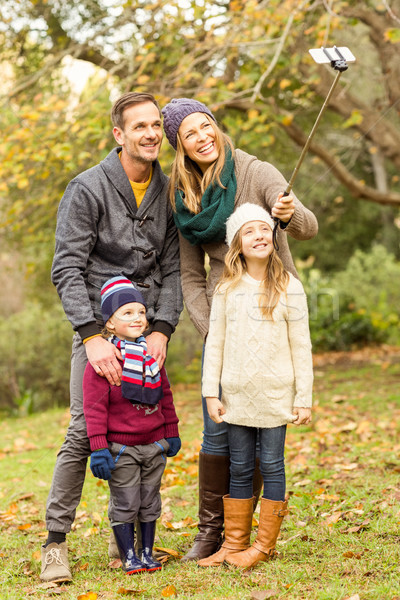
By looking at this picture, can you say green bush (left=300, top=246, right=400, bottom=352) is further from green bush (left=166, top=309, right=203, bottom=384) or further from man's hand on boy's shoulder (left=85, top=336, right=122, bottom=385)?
man's hand on boy's shoulder (left=85, top=336, right=122, bottom=385)

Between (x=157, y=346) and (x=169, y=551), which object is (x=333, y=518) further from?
(x=157, y=346)

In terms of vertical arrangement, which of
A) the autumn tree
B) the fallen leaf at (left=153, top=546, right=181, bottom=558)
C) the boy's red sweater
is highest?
the autumn tree

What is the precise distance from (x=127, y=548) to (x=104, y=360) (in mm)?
823

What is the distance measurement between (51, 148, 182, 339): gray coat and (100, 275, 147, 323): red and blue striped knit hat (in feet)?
0.23

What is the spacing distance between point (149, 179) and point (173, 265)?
426 mm

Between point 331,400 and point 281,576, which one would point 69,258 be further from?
point 331,400

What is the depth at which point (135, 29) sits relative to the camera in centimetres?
752

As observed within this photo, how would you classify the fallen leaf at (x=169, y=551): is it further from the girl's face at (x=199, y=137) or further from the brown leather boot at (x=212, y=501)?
the girl's face at (x=199, y=137)

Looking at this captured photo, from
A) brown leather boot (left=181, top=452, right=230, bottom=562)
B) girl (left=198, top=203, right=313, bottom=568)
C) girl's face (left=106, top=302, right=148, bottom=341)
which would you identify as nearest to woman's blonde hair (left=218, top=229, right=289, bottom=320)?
girl (left=198, top=203, right=313, bottom=568)

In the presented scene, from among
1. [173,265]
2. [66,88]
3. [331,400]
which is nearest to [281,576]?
[173,265]

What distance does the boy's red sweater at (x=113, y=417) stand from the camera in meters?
2.81

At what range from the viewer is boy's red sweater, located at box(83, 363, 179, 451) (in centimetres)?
281

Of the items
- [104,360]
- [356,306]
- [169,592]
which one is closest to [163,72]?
[104,360]

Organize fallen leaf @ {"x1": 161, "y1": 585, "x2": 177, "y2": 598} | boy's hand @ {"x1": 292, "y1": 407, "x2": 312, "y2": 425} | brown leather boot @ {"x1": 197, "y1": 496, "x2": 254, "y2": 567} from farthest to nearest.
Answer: brown leather boot @ {"x1": 197, "y1": 496, "x2": 254, "y2": 567}
boy's hand @ {"x1": 292, "y1": 407, "x2": 312, "y2": 425}
fallen leaf @ {"x1": 161, "y1": 585, "x2": 177, "y2": 598}
